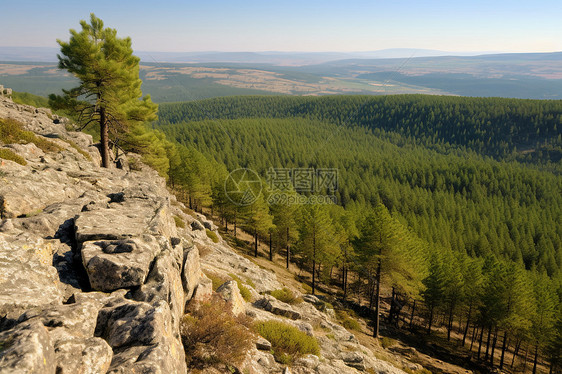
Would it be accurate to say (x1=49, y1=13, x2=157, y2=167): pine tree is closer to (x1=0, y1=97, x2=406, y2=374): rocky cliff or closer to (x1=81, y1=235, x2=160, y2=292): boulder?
(x1=0, y1=97, x2=406, y2=374): rocky cliff

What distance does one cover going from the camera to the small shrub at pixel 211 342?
293 inches

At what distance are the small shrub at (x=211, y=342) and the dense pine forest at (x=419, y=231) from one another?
20.3 metres

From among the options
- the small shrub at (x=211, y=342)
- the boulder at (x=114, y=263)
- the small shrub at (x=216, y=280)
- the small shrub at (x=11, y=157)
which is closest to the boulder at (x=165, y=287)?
the boulder at (x=114, y=263)

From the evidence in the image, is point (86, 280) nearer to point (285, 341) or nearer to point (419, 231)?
point (285, 341)

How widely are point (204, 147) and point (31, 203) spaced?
480 feet

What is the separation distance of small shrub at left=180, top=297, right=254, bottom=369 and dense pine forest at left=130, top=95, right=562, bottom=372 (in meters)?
20.3

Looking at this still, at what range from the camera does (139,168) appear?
105 feet

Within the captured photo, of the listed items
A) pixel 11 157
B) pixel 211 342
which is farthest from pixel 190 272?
pixel 11 157

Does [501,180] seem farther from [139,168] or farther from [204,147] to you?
[139,168]

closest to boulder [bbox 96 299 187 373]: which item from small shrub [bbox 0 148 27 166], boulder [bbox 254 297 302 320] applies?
boulder [bbox 254 297 302 320]

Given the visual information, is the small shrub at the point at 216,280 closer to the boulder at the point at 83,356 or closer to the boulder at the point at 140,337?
the boulder at the point at 140,337

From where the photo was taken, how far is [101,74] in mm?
18438

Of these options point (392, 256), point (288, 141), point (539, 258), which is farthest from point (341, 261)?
point (288, 141)

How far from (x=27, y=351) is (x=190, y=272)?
19.9 ft
